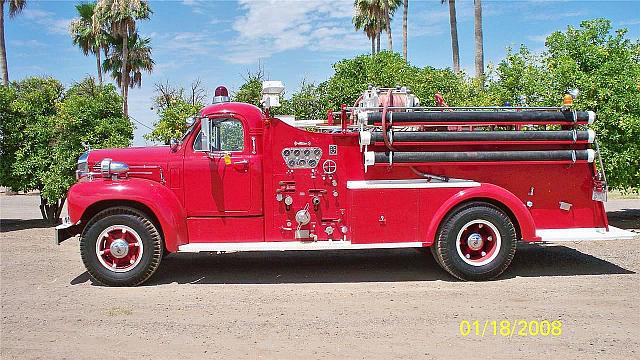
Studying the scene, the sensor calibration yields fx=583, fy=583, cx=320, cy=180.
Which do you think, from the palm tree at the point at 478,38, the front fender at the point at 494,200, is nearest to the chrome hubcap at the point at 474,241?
the front fender at the point at 494,200

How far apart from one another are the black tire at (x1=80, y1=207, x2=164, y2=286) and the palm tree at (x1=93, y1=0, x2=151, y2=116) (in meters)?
24.4

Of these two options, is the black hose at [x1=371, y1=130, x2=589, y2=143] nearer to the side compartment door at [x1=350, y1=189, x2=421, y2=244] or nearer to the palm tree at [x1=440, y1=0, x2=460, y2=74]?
the side compartment door at [x1=350, y1=189, x2=421, y2=244]

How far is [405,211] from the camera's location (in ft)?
23.6

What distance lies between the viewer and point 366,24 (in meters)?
38.2

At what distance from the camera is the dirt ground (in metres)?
5.04

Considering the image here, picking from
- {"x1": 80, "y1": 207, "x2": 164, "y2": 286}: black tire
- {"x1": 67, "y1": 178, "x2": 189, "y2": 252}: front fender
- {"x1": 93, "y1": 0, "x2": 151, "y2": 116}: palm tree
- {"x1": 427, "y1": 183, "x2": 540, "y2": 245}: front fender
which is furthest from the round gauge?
{"x1": 93, "y1": 0, "x2": 151, "y2": 116}: palm tree

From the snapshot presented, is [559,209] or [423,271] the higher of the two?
[559,209]

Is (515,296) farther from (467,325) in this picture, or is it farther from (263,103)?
(263,103)

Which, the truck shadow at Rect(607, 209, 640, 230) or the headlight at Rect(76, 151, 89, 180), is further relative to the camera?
the truck shadow at Rect(607, 209, 640, 230)

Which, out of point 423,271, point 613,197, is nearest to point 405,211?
point 423,271

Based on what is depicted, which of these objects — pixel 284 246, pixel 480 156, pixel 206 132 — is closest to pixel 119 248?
pixel 206 132

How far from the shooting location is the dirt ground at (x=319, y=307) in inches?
199

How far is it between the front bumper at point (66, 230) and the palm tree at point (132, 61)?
89.0 feet

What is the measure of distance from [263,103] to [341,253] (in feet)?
10.1
